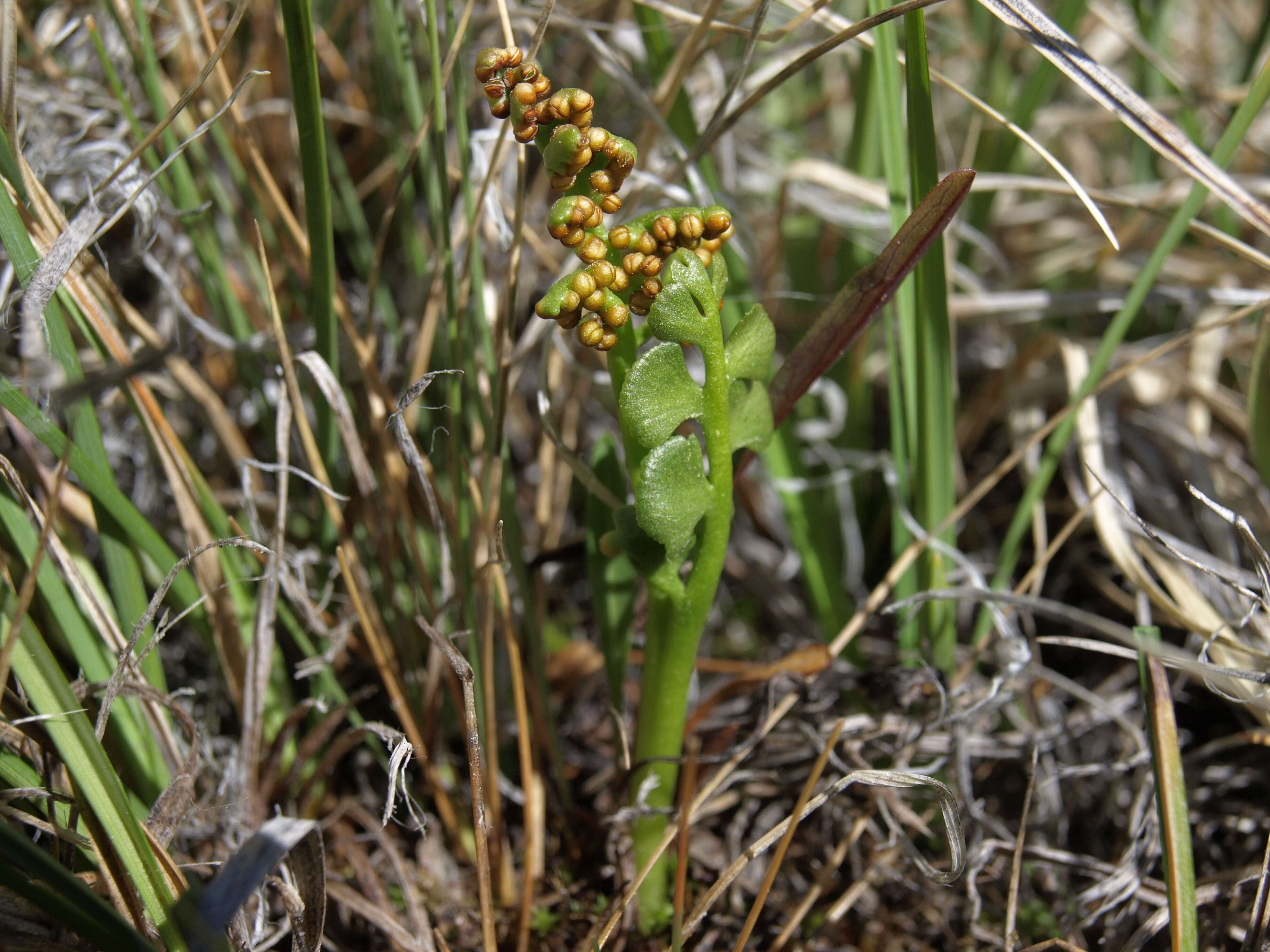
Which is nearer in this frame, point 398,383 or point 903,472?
point 903,472

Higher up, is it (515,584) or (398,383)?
(398,383)

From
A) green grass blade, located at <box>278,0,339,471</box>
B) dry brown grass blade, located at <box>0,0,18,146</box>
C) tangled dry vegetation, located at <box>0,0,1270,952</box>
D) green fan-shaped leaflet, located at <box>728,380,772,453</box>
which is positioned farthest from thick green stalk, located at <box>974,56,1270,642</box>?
dry brown grass blade, located at <box>0,0,18,146</box>

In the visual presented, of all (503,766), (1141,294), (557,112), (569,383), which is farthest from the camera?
(569,383)

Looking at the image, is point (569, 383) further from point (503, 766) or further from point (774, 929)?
point (774, 929)

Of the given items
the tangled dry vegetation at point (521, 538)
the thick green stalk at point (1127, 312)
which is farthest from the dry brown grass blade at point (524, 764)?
the thick green stalk at point (1127, 312)

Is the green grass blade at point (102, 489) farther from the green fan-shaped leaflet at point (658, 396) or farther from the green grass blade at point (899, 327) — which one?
the green grass blade at point (899, 327)

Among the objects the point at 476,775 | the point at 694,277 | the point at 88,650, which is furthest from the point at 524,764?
the point at 694,277

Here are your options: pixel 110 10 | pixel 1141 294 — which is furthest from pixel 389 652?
pixel 1141 294
